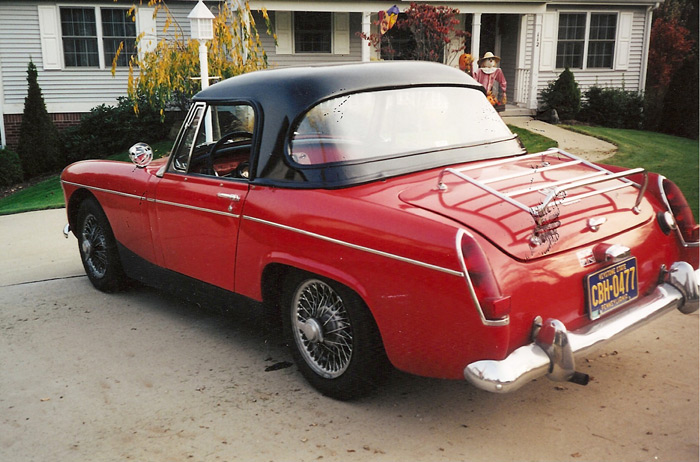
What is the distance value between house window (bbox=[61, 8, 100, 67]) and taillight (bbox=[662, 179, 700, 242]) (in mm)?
16927

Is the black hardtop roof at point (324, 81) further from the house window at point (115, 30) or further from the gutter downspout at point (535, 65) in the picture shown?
the gutter downspout at point (535, 65)

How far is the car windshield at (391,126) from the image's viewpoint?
12.3ft

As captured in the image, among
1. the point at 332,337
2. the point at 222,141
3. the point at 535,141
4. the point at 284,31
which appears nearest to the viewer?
the point at 332,337

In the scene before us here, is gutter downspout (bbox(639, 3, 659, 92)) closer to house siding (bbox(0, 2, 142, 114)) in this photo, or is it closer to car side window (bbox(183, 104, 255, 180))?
house siding (bbox(0, 2, 142, 114))

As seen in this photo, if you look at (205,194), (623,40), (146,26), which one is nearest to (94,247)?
(205,194)

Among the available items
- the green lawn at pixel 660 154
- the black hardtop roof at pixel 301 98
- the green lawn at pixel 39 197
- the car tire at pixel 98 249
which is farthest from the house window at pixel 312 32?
the black hardtop roof at pixel 301 98

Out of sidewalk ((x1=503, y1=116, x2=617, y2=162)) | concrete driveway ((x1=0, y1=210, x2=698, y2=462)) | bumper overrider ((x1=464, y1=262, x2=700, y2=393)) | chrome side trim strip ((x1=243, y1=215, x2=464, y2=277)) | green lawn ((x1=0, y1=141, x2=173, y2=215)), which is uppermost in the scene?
chrome side trim strip ((x1=243, y1=215, x2=464, y2=277))

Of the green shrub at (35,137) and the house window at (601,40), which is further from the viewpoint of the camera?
the house window at (601,40)

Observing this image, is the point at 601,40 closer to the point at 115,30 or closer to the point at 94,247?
the point at 115,30

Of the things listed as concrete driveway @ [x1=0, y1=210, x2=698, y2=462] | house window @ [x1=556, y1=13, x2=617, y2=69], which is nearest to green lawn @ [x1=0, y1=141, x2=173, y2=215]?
concrete driveway @ [x1=0, y1=210, x2=698, y2=462]

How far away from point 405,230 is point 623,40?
64.2ft

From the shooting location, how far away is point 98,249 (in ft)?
18.9

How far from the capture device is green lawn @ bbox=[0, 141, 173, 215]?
10696 millimetres

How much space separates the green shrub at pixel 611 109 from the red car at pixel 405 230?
15.7 metres
